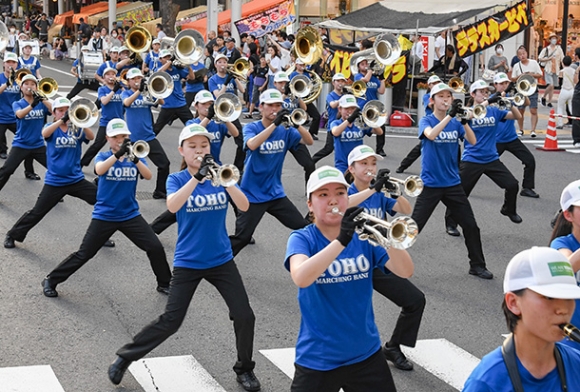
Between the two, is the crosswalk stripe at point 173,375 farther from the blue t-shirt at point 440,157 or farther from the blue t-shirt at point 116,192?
the blue t-shirt at point 440,157

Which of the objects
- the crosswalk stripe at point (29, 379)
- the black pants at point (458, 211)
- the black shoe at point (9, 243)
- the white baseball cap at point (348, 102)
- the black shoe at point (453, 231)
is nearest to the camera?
the crosswalk stripe at point (29, 379)

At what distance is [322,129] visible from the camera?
2320 centimetres

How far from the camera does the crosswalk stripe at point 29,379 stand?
7.27 m

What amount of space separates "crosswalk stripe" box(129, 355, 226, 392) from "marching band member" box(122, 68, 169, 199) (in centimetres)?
650

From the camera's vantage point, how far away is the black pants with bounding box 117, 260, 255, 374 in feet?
23.5

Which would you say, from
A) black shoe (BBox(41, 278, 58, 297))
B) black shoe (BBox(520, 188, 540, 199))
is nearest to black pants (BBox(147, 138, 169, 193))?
black shoe (BBox(41, 278, 58, 297))

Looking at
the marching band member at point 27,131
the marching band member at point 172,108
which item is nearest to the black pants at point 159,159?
the marching band member at point 27,131

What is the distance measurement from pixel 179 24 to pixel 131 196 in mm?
32357

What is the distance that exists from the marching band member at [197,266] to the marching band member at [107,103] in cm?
807

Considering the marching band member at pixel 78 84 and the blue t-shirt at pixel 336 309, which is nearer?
the blue t-shirt at pixel 336 309

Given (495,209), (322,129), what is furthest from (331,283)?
(322,129)

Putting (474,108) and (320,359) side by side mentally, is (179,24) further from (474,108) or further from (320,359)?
(320,359)

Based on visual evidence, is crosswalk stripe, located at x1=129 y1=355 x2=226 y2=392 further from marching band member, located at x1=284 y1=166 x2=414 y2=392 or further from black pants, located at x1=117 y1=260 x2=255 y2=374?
marching band member, located at x1=284 y1=166 x2=414 y2=392

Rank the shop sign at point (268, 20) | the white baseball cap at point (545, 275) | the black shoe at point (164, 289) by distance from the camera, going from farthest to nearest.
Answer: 1. the shop sign at point (268, 20)
2. the black shoe at point (164, 289)
3. the white baseball cap at point (545, 275)
